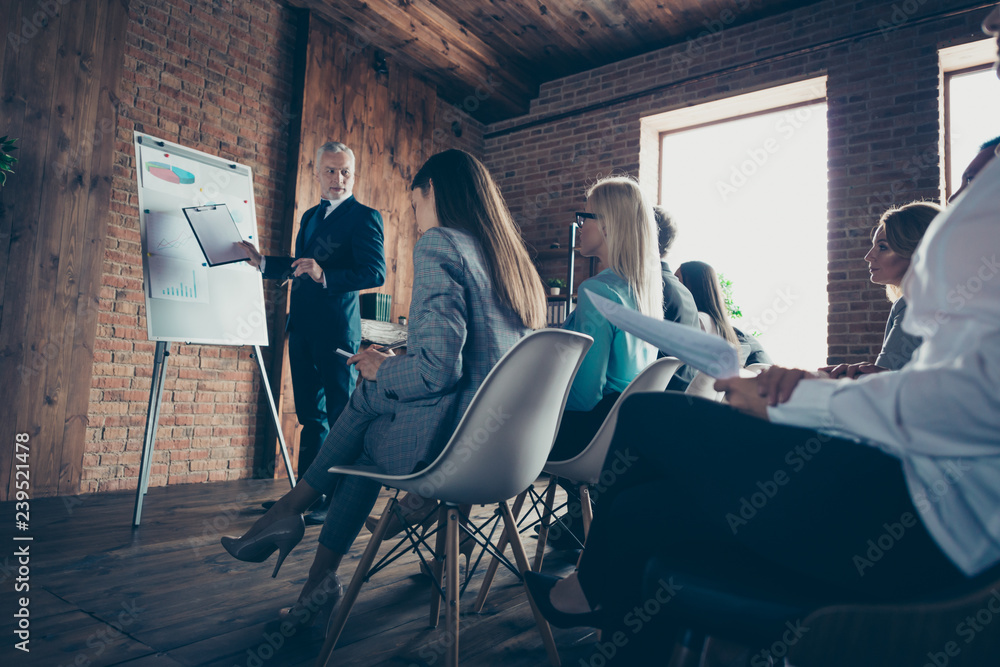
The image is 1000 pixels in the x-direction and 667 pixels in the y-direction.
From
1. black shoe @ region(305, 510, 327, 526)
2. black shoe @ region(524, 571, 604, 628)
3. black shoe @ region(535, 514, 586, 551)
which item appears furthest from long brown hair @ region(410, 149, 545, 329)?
black shoe @ region(305, 510, 327, 526)

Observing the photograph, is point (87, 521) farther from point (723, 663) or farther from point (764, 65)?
point (764, 65)

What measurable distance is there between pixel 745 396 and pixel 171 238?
9.17 feet

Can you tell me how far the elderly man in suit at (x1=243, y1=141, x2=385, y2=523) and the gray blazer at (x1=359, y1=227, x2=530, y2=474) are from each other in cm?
152

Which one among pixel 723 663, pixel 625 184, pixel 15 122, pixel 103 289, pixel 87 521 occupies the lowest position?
pixel 87 521

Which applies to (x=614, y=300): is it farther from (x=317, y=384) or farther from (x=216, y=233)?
(x=216, y=233)

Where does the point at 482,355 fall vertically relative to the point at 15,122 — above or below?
below

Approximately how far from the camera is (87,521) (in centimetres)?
254

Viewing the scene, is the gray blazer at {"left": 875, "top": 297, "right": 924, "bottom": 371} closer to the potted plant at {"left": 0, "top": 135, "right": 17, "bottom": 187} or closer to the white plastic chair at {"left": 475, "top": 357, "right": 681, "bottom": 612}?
the white plastic chair at {"left": 475, "top": 357, "right": 681, "bottom": 612}

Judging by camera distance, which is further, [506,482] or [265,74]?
[265,74]

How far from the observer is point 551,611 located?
97 cm

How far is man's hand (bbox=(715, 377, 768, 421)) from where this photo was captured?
2.43 feet

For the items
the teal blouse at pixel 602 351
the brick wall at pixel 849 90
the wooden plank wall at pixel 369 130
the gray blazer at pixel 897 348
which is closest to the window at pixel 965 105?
the brick wall at pixel 849 90

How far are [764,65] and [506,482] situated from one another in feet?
14.8

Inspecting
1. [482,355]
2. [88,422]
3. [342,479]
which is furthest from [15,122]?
[482,355]
